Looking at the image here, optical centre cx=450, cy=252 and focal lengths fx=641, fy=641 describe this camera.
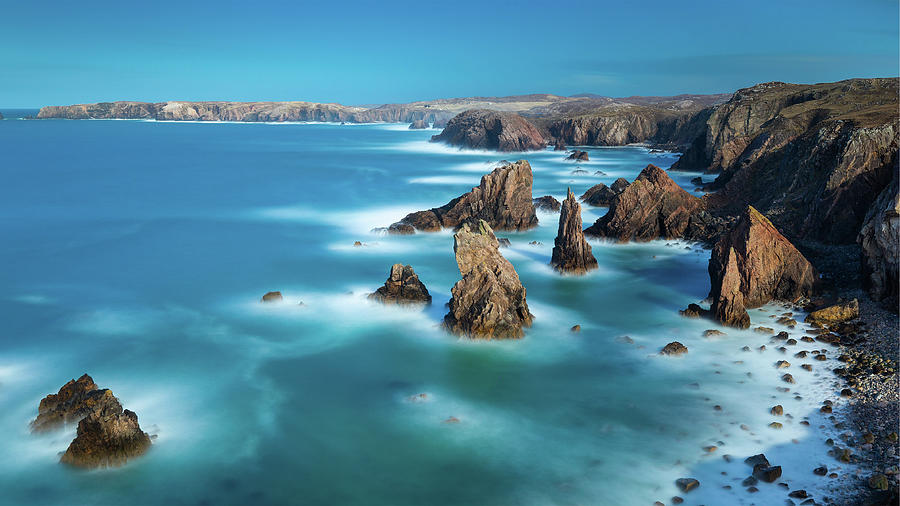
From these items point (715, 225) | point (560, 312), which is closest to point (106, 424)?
point (560, 312)

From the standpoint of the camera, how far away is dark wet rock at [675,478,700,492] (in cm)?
1077

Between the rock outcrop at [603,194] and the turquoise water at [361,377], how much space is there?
703cm

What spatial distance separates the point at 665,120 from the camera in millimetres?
105000

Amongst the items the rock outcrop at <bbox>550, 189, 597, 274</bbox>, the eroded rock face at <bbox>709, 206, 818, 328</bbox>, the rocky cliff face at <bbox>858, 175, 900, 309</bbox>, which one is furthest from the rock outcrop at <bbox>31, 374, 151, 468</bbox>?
the rocky cliff face at <bbox>858, 175, 900, 309</bbox>

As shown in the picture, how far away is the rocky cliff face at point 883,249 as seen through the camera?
56.4 feet

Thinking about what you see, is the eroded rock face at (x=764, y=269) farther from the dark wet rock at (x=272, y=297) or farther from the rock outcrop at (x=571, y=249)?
the dark wet rock at (x=272, y=297)

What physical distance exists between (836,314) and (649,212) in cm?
1292

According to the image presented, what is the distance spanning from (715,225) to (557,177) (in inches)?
1228

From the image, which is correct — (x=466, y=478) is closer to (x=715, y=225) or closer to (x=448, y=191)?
(x=715, y=225)

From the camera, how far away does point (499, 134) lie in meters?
94.0

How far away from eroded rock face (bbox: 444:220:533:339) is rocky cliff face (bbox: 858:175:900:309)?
32.8ft

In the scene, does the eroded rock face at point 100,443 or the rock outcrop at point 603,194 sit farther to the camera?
the rock outcrop at point 603,194

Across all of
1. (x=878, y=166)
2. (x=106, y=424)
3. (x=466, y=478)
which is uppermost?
(x=878, y=166)

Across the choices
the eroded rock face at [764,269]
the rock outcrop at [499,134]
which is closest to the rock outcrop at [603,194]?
the eroded rock face at [764,269]
